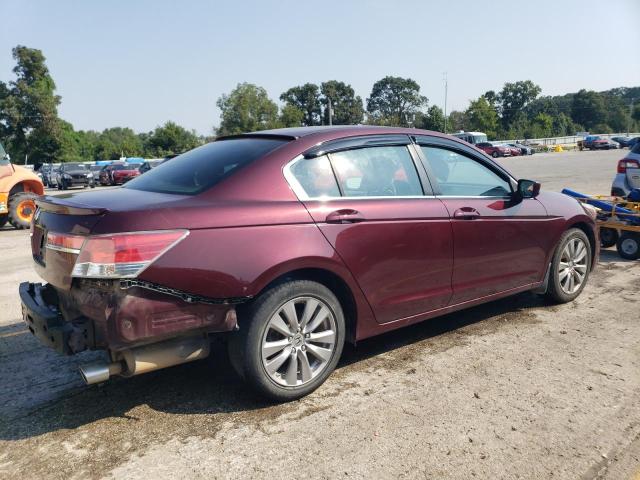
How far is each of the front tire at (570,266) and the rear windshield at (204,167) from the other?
9.55 ft

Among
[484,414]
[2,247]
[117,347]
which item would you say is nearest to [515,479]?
[484,414]

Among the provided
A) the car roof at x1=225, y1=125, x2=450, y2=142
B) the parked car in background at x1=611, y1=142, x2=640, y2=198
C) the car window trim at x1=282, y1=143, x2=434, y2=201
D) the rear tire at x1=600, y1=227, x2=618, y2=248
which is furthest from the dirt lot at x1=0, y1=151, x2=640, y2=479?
the parked car in background at x1=611, y1=142, x2=640, y2=198

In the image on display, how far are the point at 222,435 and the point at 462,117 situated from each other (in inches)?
3923

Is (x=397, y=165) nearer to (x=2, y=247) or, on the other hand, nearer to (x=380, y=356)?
(x=380, y=356)

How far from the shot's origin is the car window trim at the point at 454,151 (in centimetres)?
401

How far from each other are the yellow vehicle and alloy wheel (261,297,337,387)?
10587 millimetres

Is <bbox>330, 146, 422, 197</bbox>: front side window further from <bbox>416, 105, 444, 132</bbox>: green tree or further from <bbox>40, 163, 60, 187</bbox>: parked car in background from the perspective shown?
<bbox>416, 105, 444, 132</bbox>: green tree

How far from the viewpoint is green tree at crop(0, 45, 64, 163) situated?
203ft

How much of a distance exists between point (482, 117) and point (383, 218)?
286 ft

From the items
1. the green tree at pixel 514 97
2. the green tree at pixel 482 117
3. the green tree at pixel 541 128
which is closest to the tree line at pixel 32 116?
the green tree at pixel 482 117

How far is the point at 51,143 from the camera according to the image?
65.6 metres

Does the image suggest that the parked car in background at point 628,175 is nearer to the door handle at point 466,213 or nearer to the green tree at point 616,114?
the door handle at point 466,213

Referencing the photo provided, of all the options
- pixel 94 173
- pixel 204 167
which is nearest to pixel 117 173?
pixel 94 173

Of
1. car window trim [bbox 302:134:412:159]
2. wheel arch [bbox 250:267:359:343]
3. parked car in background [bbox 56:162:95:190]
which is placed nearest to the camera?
wheel arch [bbox 250:267:359:343]
